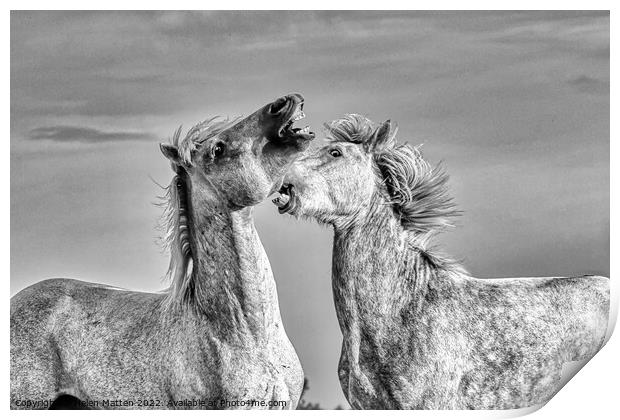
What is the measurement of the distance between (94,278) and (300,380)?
1.52m

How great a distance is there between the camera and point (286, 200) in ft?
20.5

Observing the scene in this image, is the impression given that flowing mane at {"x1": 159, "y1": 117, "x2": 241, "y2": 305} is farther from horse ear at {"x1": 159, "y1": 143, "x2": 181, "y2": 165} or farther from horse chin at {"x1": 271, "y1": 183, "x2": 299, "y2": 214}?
horse chin at {"x1": 271, "y1": 183, "x2": 299, "y2": 214}

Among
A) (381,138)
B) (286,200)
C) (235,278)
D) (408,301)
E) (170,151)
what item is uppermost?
(381,138)

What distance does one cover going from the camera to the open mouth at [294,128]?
6117 mm

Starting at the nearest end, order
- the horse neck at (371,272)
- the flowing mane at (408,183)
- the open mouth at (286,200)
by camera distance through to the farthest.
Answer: the open mouth at (286,200)
the horse neck at (371,272)
the flowing mane at (408,183)

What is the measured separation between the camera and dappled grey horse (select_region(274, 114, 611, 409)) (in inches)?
248

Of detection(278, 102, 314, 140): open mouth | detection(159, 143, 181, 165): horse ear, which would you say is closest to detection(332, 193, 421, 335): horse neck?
detection(278, 102, 314, 140): open mouth

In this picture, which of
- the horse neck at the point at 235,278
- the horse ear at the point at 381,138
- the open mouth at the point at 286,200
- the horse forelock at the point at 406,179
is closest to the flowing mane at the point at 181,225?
the horse neck at the point at 235,278

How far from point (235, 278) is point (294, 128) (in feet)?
3.12

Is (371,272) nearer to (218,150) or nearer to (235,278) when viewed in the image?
(235,278)

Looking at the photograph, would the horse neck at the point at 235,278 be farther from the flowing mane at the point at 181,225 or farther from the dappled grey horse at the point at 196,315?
the flowing mane at the point at 181,225

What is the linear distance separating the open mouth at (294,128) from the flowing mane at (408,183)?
384 millimetres

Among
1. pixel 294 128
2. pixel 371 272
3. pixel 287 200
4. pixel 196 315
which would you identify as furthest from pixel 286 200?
pixel 196 315

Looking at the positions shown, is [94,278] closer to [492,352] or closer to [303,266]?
[303,266]
